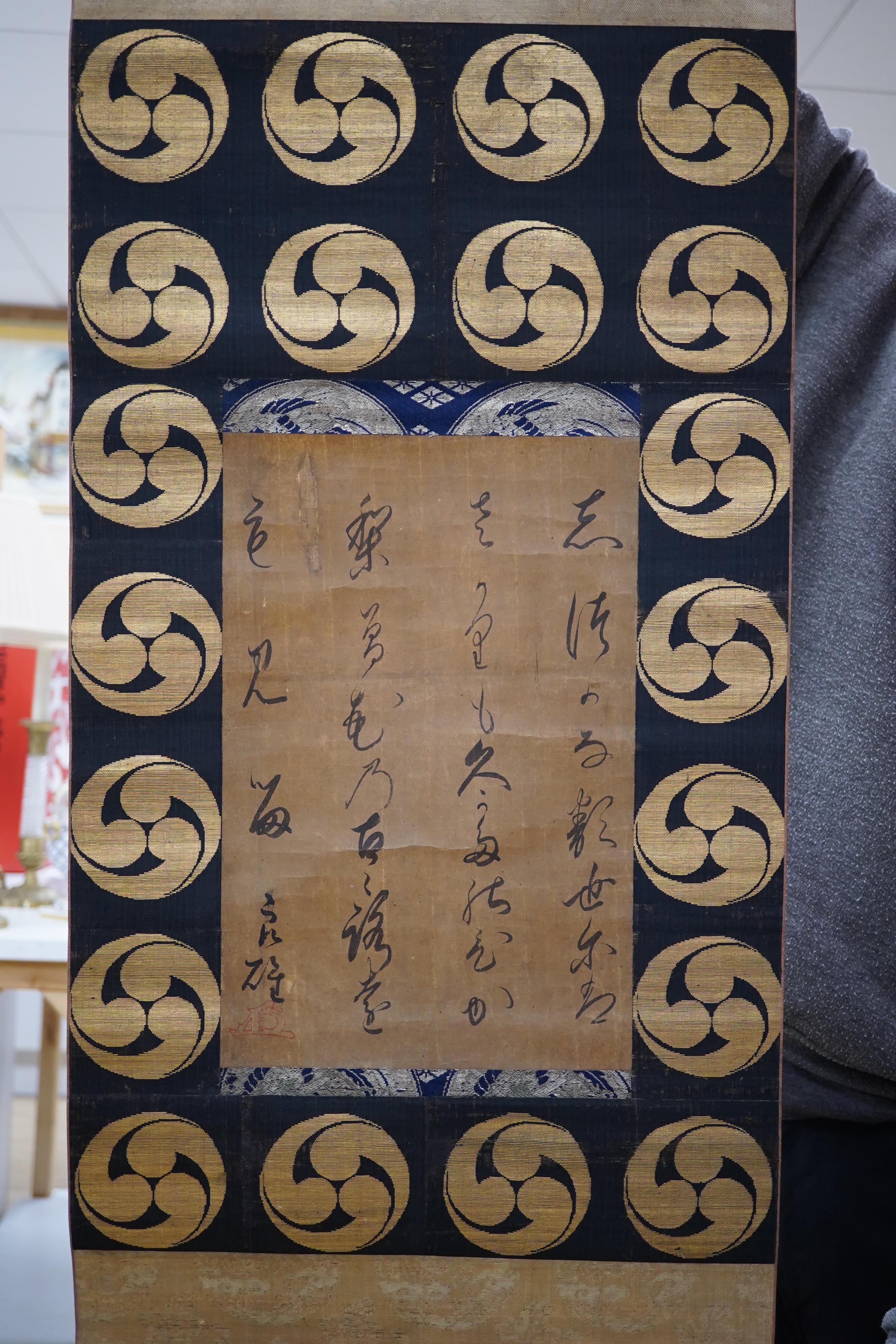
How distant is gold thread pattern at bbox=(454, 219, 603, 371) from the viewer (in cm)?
68

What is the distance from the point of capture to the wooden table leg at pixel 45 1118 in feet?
6.36

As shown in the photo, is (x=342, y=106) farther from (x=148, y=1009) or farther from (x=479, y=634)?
(x=148, y=1009)

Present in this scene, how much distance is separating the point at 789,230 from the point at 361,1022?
2.05ft

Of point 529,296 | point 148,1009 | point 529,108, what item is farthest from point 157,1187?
point 529,108

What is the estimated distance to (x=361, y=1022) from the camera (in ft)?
2.21

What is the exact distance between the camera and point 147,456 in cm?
68

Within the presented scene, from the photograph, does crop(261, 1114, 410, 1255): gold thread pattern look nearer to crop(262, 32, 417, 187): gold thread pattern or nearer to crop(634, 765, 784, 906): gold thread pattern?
crop(634, 765, 784, 906): gold thread pattern

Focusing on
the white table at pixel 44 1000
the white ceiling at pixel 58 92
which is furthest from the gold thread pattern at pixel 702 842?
the white ceiling at pixel 58 92

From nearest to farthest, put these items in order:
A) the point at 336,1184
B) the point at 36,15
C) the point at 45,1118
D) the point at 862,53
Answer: the point at 336,1184, the point at 36,15, the point at 862,53, the point at 45,1118

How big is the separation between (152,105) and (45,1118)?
74.2 inches

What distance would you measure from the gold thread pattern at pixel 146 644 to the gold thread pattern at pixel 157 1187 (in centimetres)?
29

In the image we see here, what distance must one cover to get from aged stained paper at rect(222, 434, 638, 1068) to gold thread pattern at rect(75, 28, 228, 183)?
0.67 feet

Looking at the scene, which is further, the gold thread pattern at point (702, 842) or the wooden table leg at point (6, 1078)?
the wooden table leg at point (6, 1078)

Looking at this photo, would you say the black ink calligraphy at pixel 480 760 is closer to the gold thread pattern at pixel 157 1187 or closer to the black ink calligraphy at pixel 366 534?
the black ink calligraphy at pixel 366 534
